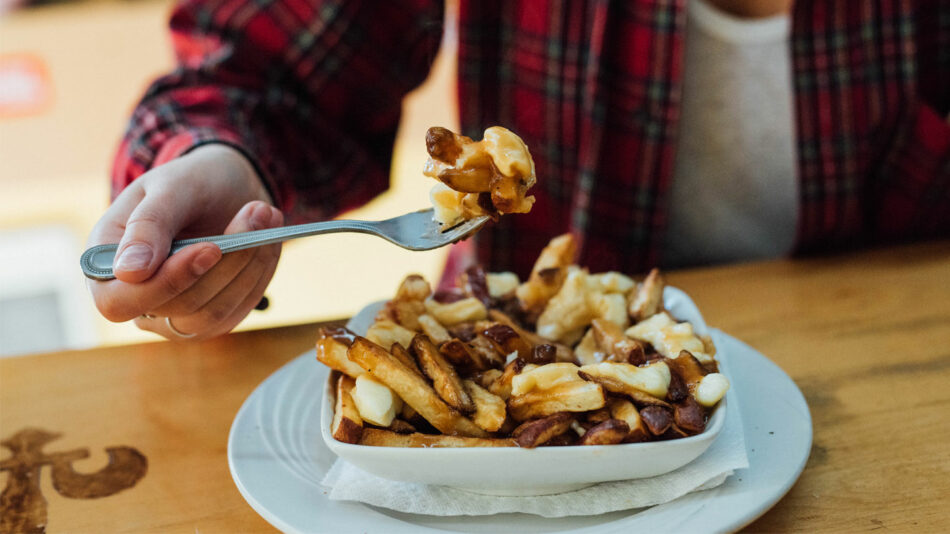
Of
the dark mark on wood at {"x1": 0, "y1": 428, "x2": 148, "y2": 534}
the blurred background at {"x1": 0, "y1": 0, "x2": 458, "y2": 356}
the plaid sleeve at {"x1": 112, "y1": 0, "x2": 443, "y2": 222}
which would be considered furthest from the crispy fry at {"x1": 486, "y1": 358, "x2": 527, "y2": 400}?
the blurred background at {"x1": 0, "y1": 0, "x2": 458, "y2": 356}

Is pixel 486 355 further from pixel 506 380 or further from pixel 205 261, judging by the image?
pixel 205 261

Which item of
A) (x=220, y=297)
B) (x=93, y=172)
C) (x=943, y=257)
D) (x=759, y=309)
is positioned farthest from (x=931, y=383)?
(x=93, y=172)

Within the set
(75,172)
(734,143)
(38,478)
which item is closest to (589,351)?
(38,478)

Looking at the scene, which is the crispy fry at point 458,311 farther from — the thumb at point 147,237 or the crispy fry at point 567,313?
the thumb at point 147,237

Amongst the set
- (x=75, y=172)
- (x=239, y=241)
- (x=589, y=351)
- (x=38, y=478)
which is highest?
(x=239, y=241)

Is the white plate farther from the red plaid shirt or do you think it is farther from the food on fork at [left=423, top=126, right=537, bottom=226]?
the red plaid shirt

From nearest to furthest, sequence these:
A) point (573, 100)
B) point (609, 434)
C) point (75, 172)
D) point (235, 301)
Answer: point (609, 434)
point (235, 301)
point (573, 100)
point (75, 172)

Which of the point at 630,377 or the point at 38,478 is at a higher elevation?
the point at 630,377
